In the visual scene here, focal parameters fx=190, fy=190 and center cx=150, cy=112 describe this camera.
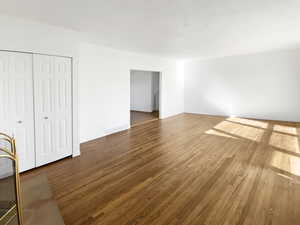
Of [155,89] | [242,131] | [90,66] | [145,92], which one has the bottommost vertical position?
[242,131]

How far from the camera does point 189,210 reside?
2.20 meters

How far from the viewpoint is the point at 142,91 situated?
10062 millimetres

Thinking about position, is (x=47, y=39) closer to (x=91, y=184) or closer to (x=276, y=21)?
(x=91, y=184)

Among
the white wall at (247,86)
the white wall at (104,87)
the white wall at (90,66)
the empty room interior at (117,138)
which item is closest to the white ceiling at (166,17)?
the empty room interior at (117,138)

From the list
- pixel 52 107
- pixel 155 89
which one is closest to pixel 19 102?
pixel 52 107

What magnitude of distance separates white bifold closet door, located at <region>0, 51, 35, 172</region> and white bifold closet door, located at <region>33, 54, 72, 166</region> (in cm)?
10

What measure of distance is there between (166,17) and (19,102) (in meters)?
2.77

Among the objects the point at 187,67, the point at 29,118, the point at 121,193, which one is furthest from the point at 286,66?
the point at 29,118

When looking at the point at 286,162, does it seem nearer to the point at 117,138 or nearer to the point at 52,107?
the point at 117,138

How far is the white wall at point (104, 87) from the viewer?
4.76 metres

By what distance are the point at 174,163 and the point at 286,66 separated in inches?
250

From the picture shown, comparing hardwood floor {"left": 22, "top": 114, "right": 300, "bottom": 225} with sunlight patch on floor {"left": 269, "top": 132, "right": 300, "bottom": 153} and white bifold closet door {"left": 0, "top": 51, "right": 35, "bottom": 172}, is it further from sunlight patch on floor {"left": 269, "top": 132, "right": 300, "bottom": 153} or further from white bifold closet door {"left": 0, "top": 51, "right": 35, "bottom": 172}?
white bifold closet door {"left": 0, "top": 51, "right": 35, "bottom": 172}

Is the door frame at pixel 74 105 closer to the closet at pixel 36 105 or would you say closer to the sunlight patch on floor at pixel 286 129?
the closet at pixel 36 105

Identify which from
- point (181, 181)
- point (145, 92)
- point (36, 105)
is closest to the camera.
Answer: point (181, 181)
